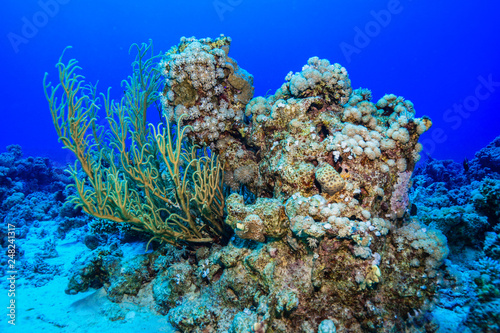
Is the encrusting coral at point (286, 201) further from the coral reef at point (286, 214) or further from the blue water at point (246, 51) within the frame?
the blue water at point (246, 51)

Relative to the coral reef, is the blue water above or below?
above

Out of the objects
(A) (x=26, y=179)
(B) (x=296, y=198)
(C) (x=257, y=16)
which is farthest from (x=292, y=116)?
(C) (x=257, y=16)

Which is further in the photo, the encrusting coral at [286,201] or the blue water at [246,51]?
the blue water at [246,51]

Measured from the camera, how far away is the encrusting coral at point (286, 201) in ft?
10.6

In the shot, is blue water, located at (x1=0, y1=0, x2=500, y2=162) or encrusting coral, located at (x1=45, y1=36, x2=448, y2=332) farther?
blue water, located at (x1=0, y1=0, x2=500, y2=162)

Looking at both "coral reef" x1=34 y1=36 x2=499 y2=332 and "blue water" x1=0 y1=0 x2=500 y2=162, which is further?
"blue water" x1=0 y1=0 x2=500 y2=162

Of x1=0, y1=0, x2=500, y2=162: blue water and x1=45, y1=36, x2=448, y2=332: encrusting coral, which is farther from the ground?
x1=0, y1=0, x2=500, y2=162: blue water

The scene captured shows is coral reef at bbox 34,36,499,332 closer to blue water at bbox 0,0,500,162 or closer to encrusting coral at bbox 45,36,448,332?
encrusting coral at bbox 45,36,448,332

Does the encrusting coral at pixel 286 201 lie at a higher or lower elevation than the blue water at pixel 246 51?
lower

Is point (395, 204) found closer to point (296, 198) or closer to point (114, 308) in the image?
point (296, 198)

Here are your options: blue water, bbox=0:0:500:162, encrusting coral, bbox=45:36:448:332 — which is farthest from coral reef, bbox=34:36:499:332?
blue water, bbox=0:0:500:162

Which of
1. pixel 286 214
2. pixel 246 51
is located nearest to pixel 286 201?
pixel 286 214

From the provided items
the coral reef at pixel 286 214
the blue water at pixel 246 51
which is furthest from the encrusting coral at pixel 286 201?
the blue water at pixel 246 51

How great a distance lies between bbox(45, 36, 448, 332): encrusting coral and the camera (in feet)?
10.6
